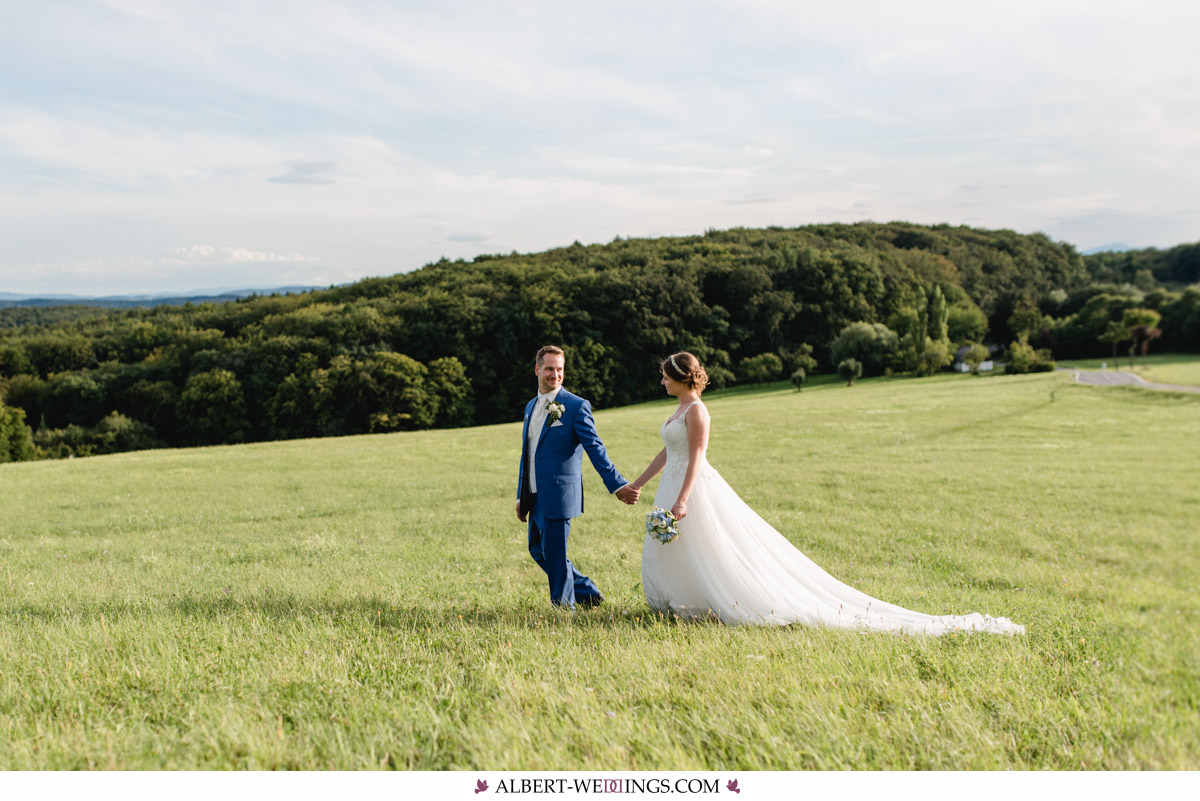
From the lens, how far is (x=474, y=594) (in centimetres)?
781

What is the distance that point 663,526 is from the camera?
626 cm

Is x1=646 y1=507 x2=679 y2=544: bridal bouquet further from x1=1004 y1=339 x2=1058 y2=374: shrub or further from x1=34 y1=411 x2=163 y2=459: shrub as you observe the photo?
x1=34 y1=411 x2=163 y2=459: shrub

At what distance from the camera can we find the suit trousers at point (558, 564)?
690 cm

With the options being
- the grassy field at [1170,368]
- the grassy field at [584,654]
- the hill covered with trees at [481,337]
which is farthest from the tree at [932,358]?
the grassy field at [584,654]

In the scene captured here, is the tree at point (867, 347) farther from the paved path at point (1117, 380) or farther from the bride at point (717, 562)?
the bride at point (717, 562)

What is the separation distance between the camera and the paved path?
528 inches

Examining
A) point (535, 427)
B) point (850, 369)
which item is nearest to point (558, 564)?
point (535, 427)

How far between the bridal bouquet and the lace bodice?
58 cm

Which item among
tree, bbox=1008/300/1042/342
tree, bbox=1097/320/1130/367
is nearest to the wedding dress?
tree, bbox=1097/320/1130/367

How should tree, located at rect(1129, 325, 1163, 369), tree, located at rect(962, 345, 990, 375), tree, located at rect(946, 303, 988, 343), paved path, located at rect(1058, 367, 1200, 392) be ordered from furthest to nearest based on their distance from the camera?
tree, located at rect(946, 303, 988, 343) < tree, located at rect(962, 345, 990, 375) < paved path, located at rect(1058, 367, 1200, 392) < tree, located at rect(1129, 325, 1163, 369)

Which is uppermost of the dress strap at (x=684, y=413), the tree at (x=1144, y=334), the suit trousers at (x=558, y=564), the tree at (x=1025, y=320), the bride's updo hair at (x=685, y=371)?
the tree at (x=1025, y=320)

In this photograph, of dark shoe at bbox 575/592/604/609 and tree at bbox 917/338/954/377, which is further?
tree at bbox 917/338/954/377

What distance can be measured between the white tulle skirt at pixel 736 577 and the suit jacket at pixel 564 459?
842mm

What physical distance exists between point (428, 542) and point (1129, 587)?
35.5 ft
